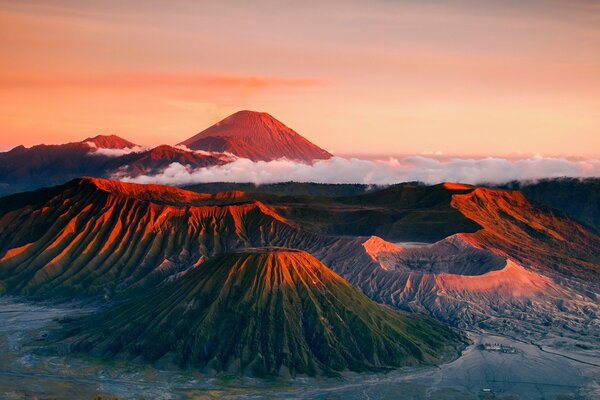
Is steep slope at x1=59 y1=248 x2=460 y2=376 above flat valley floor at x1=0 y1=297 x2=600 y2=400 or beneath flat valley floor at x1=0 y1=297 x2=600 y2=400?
above

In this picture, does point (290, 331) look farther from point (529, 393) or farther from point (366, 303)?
point (529, 393)

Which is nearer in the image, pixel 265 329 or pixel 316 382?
pixel 316 382

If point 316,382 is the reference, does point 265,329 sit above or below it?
above

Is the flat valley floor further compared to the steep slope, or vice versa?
the steep slope

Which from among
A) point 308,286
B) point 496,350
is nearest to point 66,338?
point 308,286

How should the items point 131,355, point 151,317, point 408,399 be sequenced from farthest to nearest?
point 151,317 → point 131,355 → point 408,399
